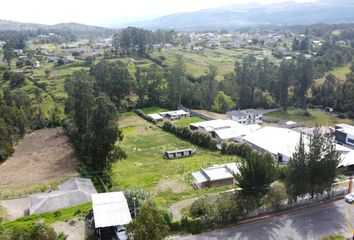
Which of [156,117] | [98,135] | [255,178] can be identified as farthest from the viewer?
[156,117]

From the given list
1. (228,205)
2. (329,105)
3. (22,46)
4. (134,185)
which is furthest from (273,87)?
(22,46)

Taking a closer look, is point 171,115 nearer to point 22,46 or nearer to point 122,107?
point 122,107

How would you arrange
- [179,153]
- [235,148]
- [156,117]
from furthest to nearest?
[156,117] → [179,153] → [235,148]

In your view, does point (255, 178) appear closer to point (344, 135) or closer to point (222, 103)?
point (344, 135)

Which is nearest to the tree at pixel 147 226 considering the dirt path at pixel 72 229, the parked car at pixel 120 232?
the parked car at pixel 120 232

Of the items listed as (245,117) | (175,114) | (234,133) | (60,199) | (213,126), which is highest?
(60,199)

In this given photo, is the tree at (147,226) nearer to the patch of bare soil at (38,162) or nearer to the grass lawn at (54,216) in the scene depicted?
the grass lawn at (54,216)

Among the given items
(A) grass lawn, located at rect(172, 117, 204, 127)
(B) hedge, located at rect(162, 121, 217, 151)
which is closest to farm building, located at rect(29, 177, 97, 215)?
(B) hedge, located at rect(162, 121, 217, 151)

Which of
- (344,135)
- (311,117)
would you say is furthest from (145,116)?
(344,135)
